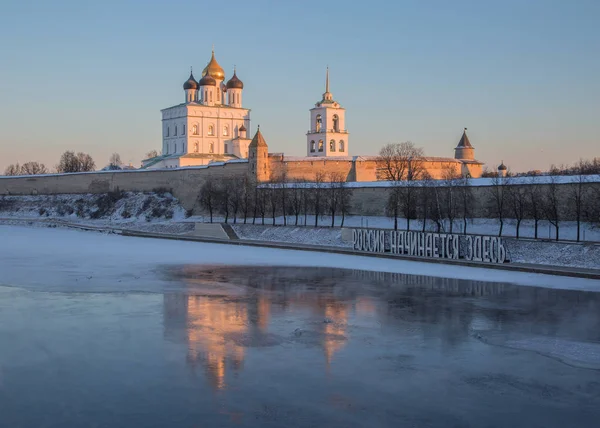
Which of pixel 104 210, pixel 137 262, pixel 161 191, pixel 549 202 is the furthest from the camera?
pixel 161 191

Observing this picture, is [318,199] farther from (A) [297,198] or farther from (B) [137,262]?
(B) [137,262]

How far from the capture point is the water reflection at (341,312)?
31.9ft

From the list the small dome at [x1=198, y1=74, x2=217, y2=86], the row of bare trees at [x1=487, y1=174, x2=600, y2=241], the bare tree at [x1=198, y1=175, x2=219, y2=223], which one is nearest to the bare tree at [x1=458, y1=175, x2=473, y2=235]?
the row of bare trees at [x1=487, y1=174, x2=600, y2=241]

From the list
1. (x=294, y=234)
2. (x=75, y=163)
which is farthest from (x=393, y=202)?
(x=75, y=163)

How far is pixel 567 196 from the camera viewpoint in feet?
81.7

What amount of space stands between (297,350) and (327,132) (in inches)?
1545

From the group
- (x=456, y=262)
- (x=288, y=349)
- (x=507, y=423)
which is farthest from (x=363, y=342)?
(x=456, y=262)

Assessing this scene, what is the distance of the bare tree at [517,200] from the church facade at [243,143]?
14.1m

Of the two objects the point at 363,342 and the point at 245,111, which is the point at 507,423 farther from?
the point at 245,111

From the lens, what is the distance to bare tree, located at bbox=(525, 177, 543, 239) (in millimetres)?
24844

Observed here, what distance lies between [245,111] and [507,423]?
2058 inches

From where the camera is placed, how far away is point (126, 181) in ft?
149

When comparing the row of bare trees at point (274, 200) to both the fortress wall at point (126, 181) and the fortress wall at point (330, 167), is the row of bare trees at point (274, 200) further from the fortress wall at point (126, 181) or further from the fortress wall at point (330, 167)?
the fortress wall at point (126, 181)

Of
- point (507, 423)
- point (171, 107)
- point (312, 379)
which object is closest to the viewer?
point (507, 423)
